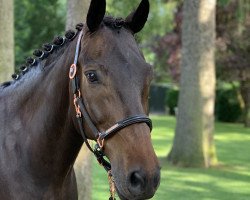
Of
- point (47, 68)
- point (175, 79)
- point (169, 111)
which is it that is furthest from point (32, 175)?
point (169, 111)

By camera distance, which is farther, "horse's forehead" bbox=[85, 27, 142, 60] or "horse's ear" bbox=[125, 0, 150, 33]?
"horse's ear" bbox=[125, 0, 150, 33]

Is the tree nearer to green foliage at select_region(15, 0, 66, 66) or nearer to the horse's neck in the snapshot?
green foliage at select_region(15, 0, 66, 66)

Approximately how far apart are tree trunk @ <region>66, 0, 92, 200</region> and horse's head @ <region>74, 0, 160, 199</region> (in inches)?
132

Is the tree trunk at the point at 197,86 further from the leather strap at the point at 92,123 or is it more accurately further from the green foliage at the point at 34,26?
the green foliage at the point at 34,26

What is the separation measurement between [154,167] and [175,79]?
2531cm

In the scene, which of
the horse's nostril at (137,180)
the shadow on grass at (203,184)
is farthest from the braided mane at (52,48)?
the shadow on grass at (203,184)

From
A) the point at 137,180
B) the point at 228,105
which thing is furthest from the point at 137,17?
the point at 228,105

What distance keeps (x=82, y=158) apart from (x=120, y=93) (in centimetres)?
385

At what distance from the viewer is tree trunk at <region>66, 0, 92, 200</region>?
6.38 meters

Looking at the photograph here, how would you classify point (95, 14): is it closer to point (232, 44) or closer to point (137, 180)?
point (137, 180)

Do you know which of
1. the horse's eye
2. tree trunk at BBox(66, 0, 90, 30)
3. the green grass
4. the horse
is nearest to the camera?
the horse

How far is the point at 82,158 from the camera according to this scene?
6.50 metres

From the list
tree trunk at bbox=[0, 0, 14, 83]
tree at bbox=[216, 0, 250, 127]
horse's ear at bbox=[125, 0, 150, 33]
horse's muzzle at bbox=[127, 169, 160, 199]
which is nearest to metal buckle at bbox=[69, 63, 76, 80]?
horse's ear at bbox=[125, 0, 150, 33]

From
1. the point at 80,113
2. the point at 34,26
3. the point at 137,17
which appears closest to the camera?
the point at 80,113
